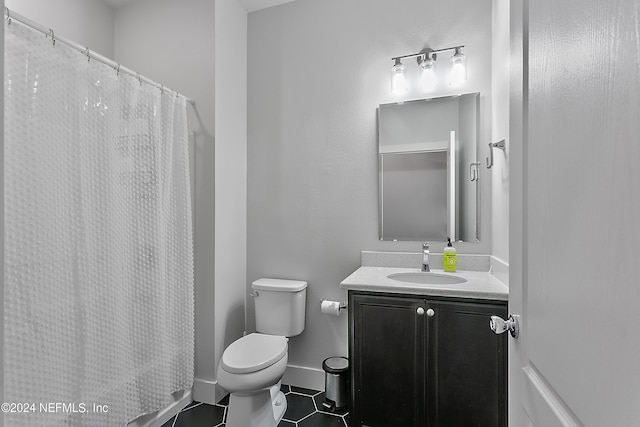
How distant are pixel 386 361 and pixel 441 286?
486 millimetres

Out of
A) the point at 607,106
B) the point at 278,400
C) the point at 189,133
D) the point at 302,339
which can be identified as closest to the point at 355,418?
the point at 278,400

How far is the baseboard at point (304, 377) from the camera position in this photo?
239 centimetres

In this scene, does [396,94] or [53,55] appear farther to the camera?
[396,94]

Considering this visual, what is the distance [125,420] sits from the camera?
1.72 meters

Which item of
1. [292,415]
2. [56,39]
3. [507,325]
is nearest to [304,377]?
[292,415]

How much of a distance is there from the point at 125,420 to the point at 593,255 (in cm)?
209

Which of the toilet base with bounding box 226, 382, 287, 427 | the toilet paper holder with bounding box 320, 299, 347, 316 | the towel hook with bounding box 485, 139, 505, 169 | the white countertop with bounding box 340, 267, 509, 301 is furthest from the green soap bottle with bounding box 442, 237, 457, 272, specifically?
the toilet base with bounding box 226, 382, 287, 427

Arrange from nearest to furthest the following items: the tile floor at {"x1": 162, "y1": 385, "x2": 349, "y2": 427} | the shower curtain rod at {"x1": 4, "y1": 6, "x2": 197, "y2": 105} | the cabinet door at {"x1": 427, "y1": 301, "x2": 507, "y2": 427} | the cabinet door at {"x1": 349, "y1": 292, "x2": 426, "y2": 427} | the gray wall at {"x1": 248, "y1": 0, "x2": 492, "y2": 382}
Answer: the shower curtain rod at {"x1": 4, "y1": 6, "x2": 197, "y2": 105}, the cabinet door at {"x1": 427, "y1": 301, "x2": 507, "y2": 427}, the cabinet door at {"x1": 349, "y1": 292, "x2": 426, "y2": 427}, the tile floor at {"x1": 162, "y1": 385, "x2": 349, "y2": 427}, the gray wall at {"x1": 248, "y1": 0, "x2": 492, "y2": 382}

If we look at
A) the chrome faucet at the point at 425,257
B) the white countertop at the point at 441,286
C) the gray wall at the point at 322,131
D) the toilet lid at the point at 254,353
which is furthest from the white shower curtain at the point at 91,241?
the chrome faucet at the point at 425,257

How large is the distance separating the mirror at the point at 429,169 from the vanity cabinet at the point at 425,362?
609 mm

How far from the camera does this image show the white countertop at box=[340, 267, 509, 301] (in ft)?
5.28

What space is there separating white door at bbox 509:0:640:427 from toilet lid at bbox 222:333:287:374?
1.28 meters

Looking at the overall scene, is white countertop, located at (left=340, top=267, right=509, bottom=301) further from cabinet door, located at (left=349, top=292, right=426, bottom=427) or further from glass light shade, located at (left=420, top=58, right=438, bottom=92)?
glass light shade, located at (left=420, top=58, right=438, bottom=92)

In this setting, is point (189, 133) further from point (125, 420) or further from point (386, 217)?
point (125, 420)
